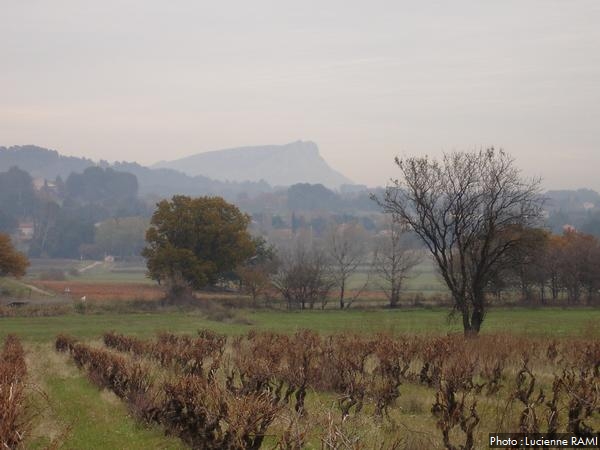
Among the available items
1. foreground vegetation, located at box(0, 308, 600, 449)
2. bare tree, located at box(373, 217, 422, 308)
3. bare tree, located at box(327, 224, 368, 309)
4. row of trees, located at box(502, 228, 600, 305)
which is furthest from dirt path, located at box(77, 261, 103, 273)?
foreground vegetation, located at box(0, 308, 600, 449)

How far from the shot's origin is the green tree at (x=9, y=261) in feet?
206

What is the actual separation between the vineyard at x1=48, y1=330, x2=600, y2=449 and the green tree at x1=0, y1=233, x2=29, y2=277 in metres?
43.6

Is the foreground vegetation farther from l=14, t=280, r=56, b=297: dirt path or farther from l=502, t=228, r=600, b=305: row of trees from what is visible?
l=14, t=280, r=56, b=297: dirt path

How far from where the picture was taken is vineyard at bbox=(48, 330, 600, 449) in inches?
373

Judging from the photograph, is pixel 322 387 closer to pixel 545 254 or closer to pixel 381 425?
pixel 381 425

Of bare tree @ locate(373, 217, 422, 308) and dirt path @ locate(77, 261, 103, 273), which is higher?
bare tree @ locate(373, 217, 422, 308)

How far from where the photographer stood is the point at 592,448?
401 inches

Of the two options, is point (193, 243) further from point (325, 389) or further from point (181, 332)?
point (325, 389)

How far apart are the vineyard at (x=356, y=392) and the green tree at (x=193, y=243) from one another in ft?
112

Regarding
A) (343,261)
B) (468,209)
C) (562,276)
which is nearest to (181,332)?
(468,209)

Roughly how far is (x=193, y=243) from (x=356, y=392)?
4799 cm

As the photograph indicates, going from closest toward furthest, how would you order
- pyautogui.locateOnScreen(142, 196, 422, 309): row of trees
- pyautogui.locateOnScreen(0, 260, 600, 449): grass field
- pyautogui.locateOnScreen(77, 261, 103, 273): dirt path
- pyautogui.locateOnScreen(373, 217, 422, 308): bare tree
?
1. pyautogui.locateOnScreen(0, 260, 600, 449): grass field
2. pyautogui.locateOnScreen(142, 196, 422, 309): row of trees
3. pyautogui.locateOnScreen(373, 217, 422, 308): bare tree
4. pyautogui.locateOnScreen(77, 261, 103, 273): dirt path

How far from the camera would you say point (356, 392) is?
1359cm

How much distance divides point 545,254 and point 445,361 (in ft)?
165
